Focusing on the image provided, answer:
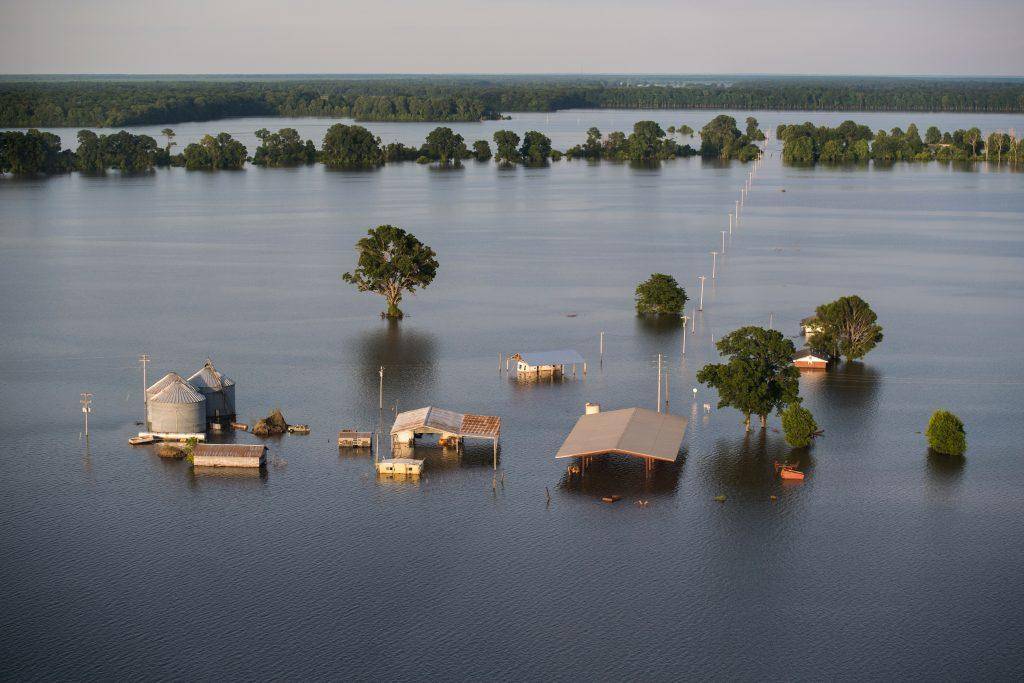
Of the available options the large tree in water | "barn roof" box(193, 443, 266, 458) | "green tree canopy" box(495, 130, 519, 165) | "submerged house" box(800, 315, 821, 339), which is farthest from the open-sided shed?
"green tree canopy" box(495, 130, 519, 165)

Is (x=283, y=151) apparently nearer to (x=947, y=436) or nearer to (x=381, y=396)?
(x=381, y=396)

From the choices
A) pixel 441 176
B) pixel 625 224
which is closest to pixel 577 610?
pixel 625 224

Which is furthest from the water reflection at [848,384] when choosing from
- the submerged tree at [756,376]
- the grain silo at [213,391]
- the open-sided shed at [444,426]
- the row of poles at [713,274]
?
the grain silo at [213,391]

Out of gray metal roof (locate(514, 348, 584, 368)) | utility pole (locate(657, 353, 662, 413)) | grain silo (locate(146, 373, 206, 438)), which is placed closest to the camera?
grain silo (locate(146, 373, 206, 438))

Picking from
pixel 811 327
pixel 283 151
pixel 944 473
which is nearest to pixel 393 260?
pixel 811 327

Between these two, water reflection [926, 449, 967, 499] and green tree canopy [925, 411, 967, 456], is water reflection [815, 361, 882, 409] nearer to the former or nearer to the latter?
green tree canopy [925, 411, 967, 456]

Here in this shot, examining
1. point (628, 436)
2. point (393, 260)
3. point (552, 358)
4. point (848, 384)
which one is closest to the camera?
point (628, 436)

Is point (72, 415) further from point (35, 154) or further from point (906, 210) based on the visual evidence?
point (35, 154)
